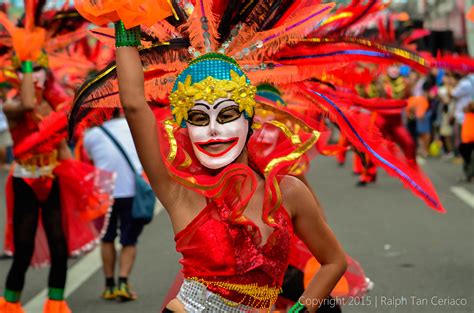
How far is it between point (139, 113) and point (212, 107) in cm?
47


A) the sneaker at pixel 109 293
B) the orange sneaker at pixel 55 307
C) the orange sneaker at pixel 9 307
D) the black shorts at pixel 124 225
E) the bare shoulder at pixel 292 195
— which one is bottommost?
the sneaker at pixel 109 293

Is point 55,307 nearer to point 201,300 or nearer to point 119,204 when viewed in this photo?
point 119,204

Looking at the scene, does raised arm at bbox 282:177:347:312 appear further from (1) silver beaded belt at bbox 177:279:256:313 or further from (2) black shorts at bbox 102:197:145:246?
(2) black shorts at bbox 102:197:145:246

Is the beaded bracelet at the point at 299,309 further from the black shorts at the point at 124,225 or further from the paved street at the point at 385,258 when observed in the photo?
the black shorts at the point at 124,225

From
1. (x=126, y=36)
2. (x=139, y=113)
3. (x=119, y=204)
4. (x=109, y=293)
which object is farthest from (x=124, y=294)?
(x=126, y=36)

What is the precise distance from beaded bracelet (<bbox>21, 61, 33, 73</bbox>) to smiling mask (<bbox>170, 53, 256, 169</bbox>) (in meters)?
3.39

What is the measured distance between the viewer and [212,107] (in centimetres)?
412

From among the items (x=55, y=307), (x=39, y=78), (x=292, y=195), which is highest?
(x=39, y=78)

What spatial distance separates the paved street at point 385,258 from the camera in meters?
7.77

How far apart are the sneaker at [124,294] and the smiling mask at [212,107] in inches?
162

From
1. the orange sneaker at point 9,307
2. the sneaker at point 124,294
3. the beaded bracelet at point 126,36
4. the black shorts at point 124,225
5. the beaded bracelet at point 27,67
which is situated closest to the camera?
the beaded bracelet at point 126,36

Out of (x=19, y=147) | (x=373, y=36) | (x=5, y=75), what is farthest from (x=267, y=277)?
(x=5, y=75)

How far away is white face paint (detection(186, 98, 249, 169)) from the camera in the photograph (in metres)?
4.09

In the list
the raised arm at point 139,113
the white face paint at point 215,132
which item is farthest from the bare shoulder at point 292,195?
the raised arm at point 139,113
